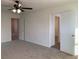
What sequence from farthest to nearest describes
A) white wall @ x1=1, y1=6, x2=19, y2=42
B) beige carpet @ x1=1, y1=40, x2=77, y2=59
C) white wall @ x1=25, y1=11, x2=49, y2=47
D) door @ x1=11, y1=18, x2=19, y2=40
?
door @ x1=11, y1=18, x2=19, y2=40
white wall @ x1=1, y1=6, x2=19, y2=42
white wall @ x1=25, y1=11, x2=49, y2=47
beige carpet @ x1=1, y1=40, x2=77, y2=59

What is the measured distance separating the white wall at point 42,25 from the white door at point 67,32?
38 centimetres

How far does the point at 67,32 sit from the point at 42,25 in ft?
6.65

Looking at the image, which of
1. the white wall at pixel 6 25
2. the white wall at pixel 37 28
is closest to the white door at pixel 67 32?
the white wall at pixel 37 28

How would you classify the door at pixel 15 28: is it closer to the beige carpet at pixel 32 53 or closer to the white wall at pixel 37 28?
the white wall at pixel 37 28

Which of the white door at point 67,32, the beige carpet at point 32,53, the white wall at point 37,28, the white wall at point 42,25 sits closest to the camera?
the beige carpet at point 32,53

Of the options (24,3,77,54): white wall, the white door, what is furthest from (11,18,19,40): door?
the white door

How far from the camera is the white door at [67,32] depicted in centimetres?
418

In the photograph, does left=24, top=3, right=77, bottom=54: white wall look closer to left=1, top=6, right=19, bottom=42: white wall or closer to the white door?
the white door

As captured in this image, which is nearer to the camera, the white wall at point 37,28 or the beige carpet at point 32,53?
the beige carpet at point 32,53

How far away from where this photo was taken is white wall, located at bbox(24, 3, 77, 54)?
543 cm

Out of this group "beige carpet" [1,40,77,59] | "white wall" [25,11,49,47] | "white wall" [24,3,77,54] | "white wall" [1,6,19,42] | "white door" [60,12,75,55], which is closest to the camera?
"beige carpet" [1,40,77,59]

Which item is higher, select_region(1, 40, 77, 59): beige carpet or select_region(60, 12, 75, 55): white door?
select_region(60, 12, 75, 55): white door

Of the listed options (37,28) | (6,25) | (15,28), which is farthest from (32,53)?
(15,28)

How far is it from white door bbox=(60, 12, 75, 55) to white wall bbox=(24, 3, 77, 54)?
0.38 meters
